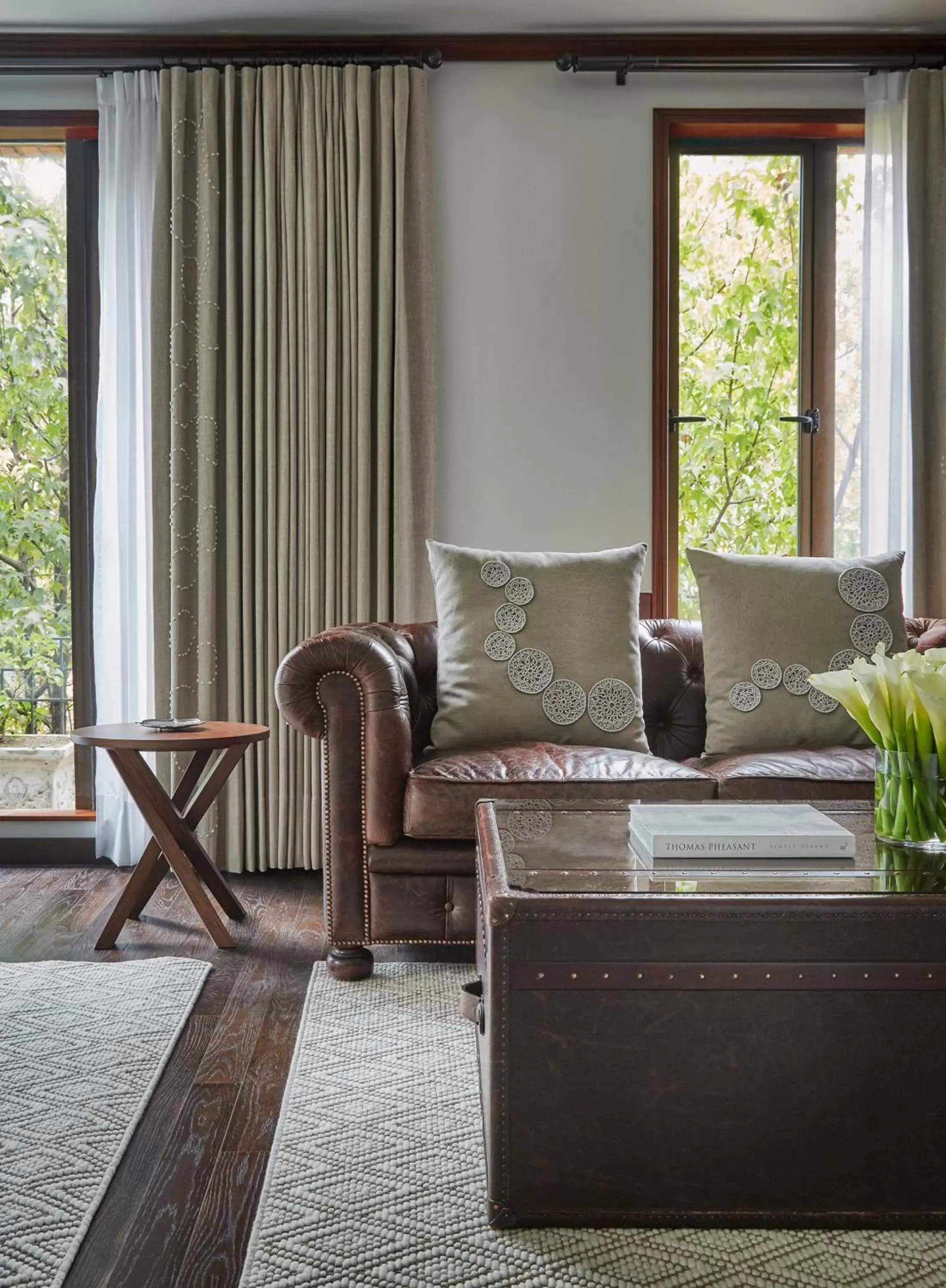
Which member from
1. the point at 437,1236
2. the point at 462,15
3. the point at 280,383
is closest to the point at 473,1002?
the point at 437,1236

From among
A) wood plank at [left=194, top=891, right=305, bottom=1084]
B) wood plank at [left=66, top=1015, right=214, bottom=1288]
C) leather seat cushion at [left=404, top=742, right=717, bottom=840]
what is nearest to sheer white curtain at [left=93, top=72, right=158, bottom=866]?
wood plank at [left=194, top=891, right=305, bottom=1084]

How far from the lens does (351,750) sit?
8.03 feet

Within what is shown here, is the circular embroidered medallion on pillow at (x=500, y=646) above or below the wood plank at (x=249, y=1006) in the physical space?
above

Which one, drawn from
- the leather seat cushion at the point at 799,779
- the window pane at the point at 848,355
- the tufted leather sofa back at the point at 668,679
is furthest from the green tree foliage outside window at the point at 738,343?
the leather seat cushion at the point at 799,779

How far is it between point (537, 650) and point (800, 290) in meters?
1.79

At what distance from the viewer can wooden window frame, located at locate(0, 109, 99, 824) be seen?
141 inches

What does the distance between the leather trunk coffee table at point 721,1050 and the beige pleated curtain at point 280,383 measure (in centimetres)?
211

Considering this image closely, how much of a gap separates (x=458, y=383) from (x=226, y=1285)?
9.15ft

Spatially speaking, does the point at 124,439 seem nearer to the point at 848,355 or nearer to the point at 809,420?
the point at 809,420

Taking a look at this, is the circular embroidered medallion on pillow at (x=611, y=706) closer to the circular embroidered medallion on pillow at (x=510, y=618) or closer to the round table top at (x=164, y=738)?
the circular embroidered medallion on pillow at (x=510, y=618)

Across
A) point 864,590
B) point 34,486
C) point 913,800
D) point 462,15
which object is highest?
point 462,15

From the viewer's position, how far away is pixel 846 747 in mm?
2693

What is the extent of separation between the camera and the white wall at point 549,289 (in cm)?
352

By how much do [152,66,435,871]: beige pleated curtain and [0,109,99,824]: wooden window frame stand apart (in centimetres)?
36
